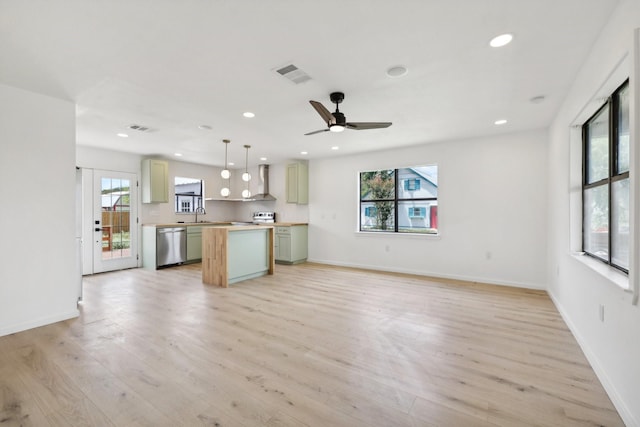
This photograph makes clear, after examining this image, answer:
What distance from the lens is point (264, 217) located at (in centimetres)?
795

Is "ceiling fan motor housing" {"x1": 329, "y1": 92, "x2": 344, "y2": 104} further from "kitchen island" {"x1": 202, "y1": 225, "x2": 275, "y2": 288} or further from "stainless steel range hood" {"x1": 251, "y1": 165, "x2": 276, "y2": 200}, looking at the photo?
"stainless steel range hood" {"x1": 251, "y1": 165, "x2": 276, "y2": 200}

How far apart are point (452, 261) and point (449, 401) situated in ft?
12.5

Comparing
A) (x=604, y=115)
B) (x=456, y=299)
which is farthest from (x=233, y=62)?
(x=456, y=299)

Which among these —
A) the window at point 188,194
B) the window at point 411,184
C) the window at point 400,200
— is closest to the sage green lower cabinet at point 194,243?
the window at point 188,194

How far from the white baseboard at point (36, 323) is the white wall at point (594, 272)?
4896 mm

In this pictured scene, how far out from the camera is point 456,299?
3.99 m

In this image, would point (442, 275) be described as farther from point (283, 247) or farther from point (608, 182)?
point (283, 247)

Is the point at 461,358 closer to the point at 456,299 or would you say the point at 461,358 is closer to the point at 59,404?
the point at 456,299

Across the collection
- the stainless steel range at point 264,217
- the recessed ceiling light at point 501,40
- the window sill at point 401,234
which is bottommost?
the window sill at point 401,234

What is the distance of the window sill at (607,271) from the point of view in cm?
182

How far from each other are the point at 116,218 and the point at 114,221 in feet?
0.24

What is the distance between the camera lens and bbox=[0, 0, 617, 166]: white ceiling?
1.87 meters

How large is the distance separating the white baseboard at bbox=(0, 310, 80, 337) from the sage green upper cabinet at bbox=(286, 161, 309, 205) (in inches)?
179

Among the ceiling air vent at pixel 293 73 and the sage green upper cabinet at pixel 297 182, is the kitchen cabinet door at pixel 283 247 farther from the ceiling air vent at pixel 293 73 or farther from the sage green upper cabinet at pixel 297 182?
the ceiling air vent at pixel 293 73
